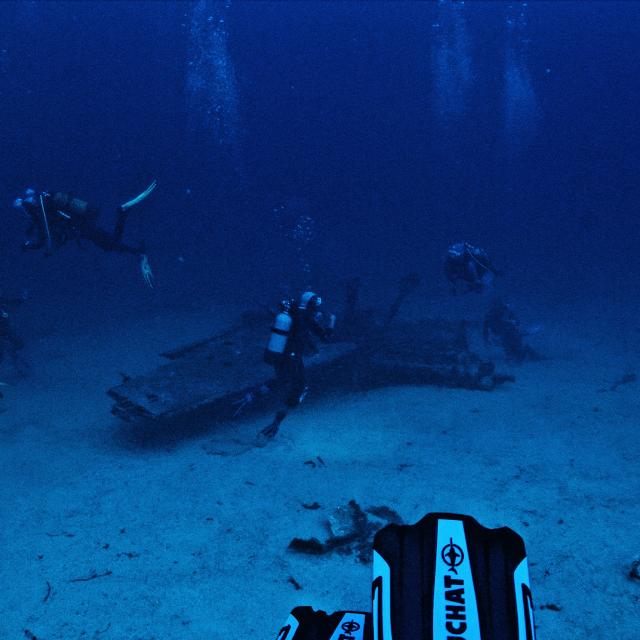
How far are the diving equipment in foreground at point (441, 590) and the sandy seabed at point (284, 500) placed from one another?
1.70 metres

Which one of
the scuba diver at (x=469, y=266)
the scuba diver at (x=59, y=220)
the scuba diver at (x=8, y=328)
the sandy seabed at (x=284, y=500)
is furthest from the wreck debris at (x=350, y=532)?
the scuba diver at (x=8, y=328)

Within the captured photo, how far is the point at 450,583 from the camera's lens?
1.82 meters

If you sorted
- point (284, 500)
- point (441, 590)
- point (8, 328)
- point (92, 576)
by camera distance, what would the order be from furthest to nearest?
point (8, 328) < point (284, 500) < point (92, 576) < point (441, 590)

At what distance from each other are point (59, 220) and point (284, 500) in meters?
6.73

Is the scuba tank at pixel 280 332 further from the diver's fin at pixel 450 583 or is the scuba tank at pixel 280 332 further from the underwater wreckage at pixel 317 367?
the diver's fin at pixel 450 583

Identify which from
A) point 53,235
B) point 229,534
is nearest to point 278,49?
point 53,235

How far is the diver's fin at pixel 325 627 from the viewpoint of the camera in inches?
75.3

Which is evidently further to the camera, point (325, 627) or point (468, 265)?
point (468, 265)

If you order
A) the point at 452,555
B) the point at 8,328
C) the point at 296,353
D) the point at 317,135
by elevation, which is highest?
the point at 452,555

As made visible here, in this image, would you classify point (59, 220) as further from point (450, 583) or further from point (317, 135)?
point (317, 135)

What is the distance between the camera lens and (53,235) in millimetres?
8562

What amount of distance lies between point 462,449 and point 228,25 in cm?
10066

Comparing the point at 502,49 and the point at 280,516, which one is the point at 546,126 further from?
the point at 280,516

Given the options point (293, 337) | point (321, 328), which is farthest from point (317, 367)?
point (321, 328)
